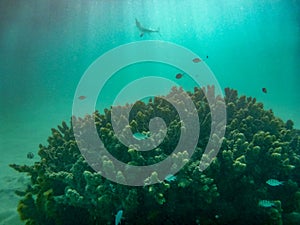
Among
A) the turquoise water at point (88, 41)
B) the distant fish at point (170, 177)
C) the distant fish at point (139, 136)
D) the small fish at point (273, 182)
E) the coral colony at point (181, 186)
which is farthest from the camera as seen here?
the turquoise water at point (88, 41)

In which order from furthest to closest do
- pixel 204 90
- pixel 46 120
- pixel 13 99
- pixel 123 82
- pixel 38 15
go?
pixel 123 82, pixel 13 99, pixel 38 15, pixel 46 120, pixel 204 90

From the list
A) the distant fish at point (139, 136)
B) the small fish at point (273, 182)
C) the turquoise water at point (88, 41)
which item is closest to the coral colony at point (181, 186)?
the small fish at point (273, 182)

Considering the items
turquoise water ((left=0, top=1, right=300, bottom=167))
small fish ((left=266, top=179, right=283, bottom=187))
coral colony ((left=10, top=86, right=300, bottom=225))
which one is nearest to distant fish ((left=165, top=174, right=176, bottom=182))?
coral colony ((left=10, top=86, right=300, bottom=225))

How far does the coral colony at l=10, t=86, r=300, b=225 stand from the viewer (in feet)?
11.8

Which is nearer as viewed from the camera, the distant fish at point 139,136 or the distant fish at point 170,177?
the distant fish at point 170,177

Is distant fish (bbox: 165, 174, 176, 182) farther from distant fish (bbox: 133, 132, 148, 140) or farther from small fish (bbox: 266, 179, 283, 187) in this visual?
small fish (bbox: 266, 179, 283, 187)

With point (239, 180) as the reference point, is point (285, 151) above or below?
above

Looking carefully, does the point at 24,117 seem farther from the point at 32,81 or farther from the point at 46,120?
the point at 32,81

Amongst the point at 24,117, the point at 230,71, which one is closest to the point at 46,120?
the point at 24,117

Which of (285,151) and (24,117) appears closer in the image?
(285,151)

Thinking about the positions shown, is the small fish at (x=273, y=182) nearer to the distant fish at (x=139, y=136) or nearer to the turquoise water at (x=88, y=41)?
the distant fish at (x=139, y=136)

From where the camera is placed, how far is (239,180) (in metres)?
3.94

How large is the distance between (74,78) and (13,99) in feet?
36.0

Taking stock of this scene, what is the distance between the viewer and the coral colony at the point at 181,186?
359 cm
